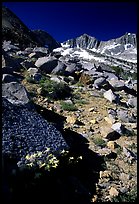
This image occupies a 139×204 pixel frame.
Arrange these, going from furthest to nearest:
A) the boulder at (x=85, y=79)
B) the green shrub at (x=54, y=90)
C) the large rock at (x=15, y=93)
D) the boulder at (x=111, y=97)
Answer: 1. the boulder at (x=85, y=79)
2. the boulder at (x=111, y=97)
3. the green shrub at (x=54, y=90)
4. the large rock at (x=15, y=93)

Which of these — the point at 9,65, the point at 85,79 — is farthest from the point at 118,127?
the point at 9,65

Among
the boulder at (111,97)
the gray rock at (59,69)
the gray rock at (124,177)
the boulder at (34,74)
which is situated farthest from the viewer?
the gray rock at (59,69)

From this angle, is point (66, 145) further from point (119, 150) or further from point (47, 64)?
point (47, 64)

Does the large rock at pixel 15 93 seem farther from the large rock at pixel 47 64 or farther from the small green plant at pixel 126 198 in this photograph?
the large rock at pixel 47 64

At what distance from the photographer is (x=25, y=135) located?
26.4ft

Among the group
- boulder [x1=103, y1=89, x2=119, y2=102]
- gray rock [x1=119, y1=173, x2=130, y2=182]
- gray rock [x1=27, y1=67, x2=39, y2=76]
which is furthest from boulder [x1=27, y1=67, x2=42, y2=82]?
gray rock [x1=119, y1=173, x2=130, y2=182]

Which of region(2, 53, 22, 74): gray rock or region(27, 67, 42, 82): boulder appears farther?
region(27, 67, 42, 82): boulder

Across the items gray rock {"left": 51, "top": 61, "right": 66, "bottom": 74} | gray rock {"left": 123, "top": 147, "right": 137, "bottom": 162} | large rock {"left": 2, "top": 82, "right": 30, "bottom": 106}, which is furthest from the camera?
gray rock {"left": 51, "top": 61, "right": 66, "bottom": 74}

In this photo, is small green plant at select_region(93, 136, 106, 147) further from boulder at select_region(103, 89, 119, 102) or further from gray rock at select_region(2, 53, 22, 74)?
gray rock at select_region(2, 53, 22, 74)

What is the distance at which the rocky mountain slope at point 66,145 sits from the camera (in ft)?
22.5

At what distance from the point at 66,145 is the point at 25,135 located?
1.09 metres

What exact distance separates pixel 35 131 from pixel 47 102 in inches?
179

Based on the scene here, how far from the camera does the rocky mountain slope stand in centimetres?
687

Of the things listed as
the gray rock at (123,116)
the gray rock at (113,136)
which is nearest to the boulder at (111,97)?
the gray rock at (123,116)
